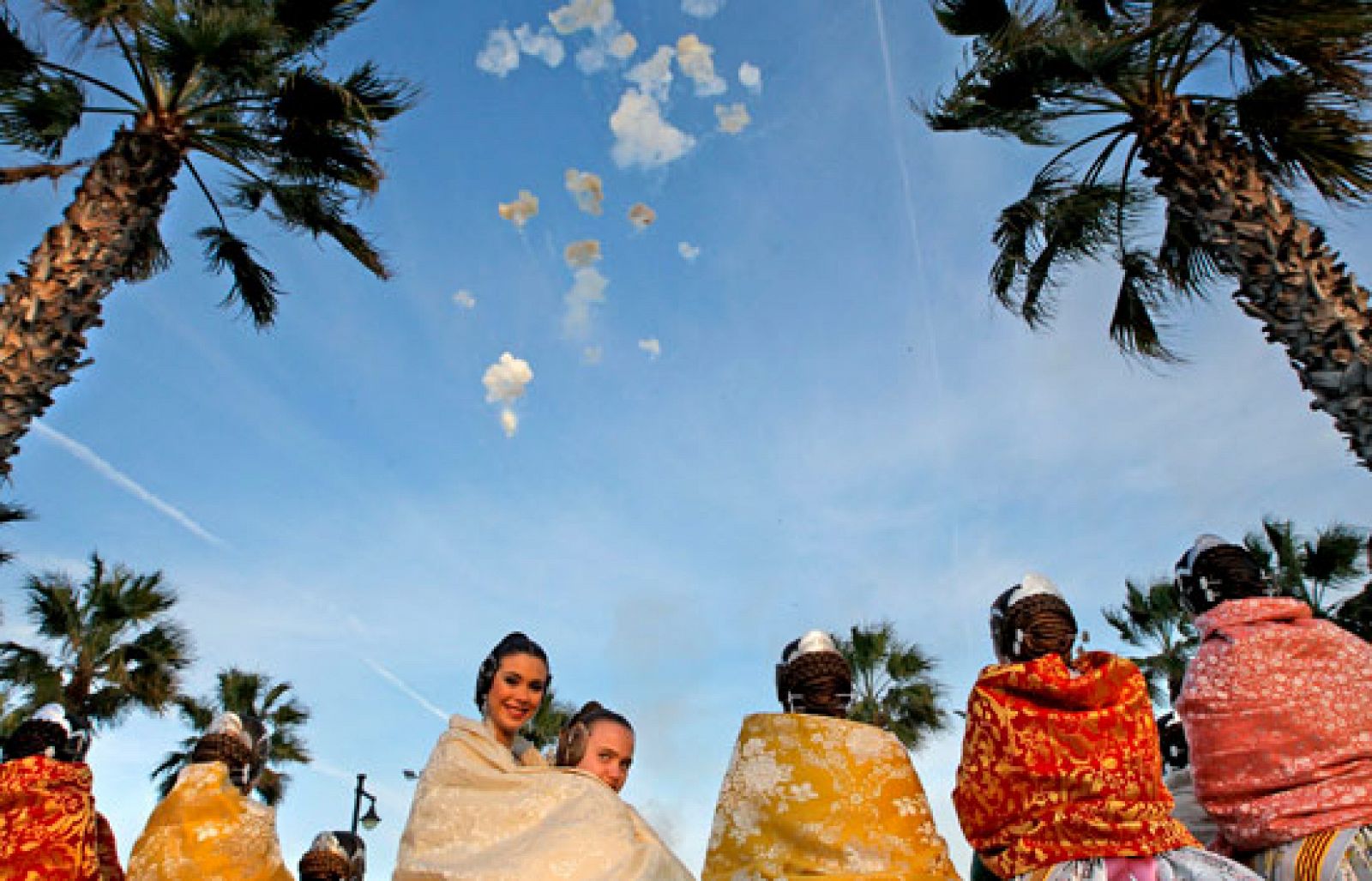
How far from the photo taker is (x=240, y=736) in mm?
5832

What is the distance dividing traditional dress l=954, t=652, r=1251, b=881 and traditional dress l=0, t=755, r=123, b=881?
14.8 ft

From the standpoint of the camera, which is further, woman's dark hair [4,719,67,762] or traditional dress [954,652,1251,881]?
woman's dark hair [4,719,67,762]

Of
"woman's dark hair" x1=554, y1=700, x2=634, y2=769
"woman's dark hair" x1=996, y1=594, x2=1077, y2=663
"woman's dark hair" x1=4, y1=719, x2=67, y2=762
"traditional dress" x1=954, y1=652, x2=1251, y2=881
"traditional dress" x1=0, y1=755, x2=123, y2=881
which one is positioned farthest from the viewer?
"woman's dark hair" x1=4, y1=719, x2=67, y2=762

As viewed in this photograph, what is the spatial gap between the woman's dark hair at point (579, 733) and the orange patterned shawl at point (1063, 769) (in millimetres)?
1499

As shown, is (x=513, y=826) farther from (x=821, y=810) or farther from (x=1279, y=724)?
(x=1279, y=724)

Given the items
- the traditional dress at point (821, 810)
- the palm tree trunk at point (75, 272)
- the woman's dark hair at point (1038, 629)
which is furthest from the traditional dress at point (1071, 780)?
the palm tree trunk at point (75, 272)

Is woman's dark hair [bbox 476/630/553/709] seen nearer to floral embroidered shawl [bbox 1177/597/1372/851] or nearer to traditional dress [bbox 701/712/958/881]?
traditional dress [bbox 701/712/958/881]

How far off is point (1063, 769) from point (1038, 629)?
568mm

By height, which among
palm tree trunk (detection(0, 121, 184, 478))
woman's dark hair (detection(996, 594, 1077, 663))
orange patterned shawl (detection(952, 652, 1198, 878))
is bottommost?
orange patterned shawl (detection(952, 652, 1198, 878))

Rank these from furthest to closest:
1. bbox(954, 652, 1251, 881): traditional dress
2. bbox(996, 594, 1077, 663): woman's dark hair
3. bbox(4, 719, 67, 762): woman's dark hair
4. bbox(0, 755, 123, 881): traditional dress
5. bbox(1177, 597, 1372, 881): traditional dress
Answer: bbox(4, 719, 67, 762): woman's dark hair → bbox(0, 755, 123, 881): traditional dress → bbox(996, 594, 1077, 663): woman's dark hair → bbox(1177, 597, 1372, 881): traditional dress → bbox(954, 652, 1251, 881): traditional dress

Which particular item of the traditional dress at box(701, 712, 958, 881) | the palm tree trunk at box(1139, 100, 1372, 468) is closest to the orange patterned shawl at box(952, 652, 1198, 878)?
the traditional dress at box(701, 712, 958, 881)

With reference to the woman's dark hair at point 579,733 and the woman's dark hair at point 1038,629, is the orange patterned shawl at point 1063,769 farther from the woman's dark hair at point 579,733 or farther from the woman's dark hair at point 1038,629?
the woman's dark hair at point 579,733

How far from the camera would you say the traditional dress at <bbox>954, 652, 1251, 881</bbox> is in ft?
10.2

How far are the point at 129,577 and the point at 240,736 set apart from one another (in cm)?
1487
